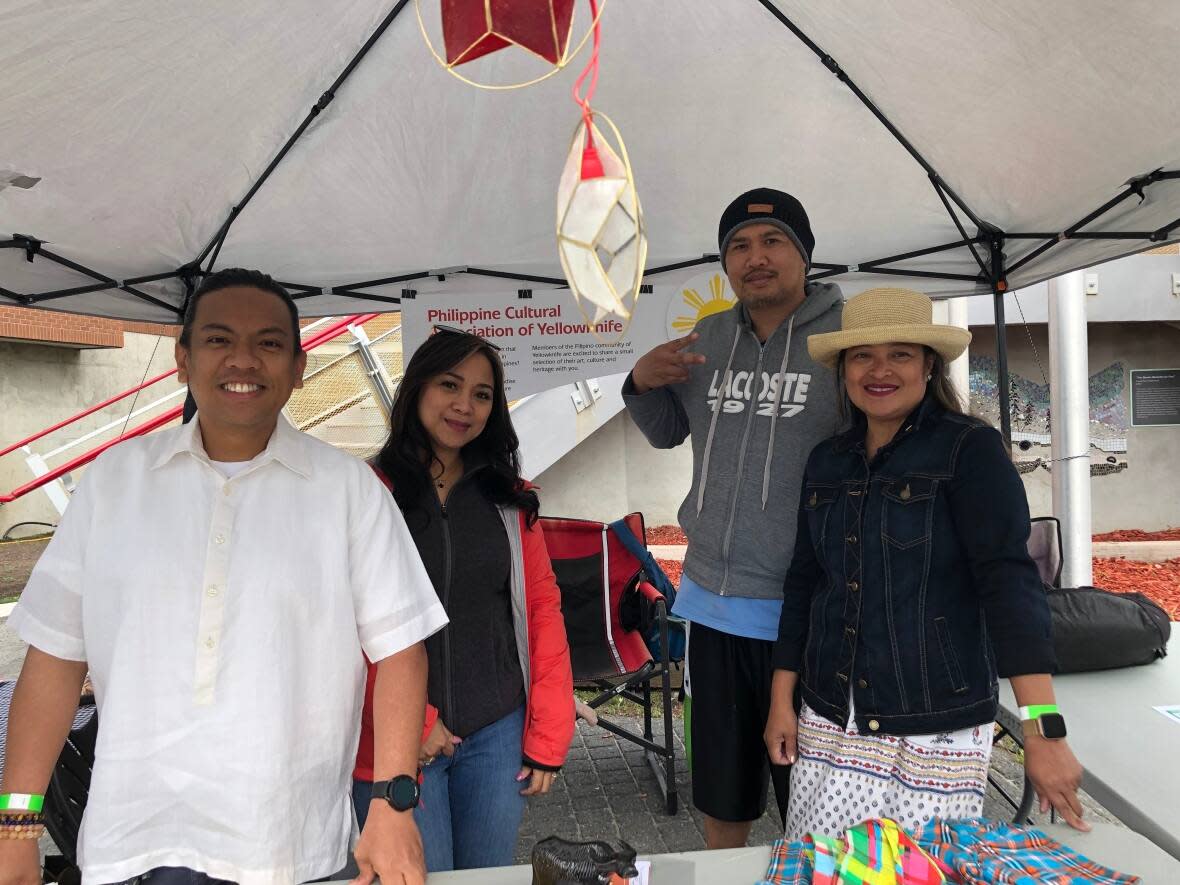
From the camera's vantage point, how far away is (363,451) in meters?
7.88

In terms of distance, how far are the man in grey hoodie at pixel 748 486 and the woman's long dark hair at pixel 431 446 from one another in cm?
48

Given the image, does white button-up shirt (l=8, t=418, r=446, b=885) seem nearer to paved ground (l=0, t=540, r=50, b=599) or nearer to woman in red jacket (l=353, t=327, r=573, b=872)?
woman in red jacket (l=353, t=327, r=573, b=872)

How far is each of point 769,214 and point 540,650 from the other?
1.33 metres

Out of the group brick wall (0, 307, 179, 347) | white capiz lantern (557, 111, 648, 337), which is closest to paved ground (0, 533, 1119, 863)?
white capiz lantern (557, 111, 648, 337)

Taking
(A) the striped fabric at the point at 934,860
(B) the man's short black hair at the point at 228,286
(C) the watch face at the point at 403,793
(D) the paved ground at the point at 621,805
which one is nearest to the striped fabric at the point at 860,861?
(A) the striped fabric at the point at 934,860

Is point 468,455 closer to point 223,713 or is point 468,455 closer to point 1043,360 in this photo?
point 223,713

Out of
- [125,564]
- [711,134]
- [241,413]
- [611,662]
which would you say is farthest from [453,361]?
[611,662]

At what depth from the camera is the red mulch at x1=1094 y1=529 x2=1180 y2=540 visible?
9969 mm

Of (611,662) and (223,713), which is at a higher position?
(223,713)

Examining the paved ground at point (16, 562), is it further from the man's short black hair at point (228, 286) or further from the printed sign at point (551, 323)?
the man's short black hair at point (228, 286)

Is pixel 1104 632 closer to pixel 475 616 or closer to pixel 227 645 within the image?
pixel 475 616

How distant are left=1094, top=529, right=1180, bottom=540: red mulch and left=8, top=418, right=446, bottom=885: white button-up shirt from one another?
1097cm

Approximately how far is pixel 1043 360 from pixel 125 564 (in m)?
11.3

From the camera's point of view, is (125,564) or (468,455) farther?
(468,455)
